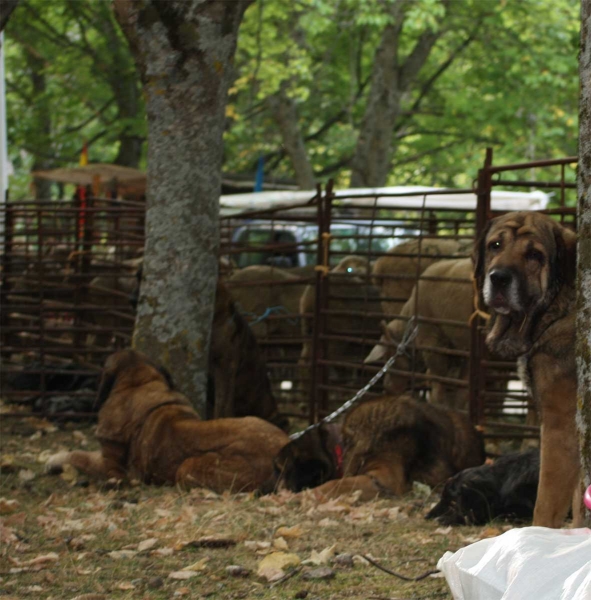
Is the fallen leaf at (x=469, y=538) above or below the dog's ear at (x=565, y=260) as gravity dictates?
below

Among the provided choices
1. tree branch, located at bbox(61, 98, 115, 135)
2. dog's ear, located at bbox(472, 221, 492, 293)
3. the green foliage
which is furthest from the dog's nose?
tree branch, located at bbox(61, 98, 115, 135)

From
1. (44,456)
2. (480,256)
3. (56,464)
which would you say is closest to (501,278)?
(480,256)

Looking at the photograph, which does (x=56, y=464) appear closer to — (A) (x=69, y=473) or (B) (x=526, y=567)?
(A) (x=69, y=473)

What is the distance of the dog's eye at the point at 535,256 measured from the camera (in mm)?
5523

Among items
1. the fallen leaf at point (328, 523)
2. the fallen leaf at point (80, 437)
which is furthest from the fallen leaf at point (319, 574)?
the fallen leaf at point (80, 437)

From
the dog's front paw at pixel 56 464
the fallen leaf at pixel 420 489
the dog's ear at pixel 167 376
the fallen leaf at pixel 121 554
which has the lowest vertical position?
the dog's front paw at pixel 56 464

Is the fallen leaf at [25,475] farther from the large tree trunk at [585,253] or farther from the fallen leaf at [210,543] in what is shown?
the large tree trunk at [585,253]

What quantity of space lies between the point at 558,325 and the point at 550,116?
2142cm

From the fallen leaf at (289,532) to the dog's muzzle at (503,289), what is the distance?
1.71 metres

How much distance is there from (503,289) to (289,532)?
1.83m

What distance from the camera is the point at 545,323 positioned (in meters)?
5.55

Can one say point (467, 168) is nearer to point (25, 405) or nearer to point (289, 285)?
point (289, 285)

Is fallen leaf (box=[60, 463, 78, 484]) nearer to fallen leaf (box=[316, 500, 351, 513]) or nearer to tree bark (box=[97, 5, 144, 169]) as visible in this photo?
fallen leaf (box=[316, 500, 351, 513])

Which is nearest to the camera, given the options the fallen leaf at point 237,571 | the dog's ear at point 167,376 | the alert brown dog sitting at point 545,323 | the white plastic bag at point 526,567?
the white plastic bag at point 526,567
